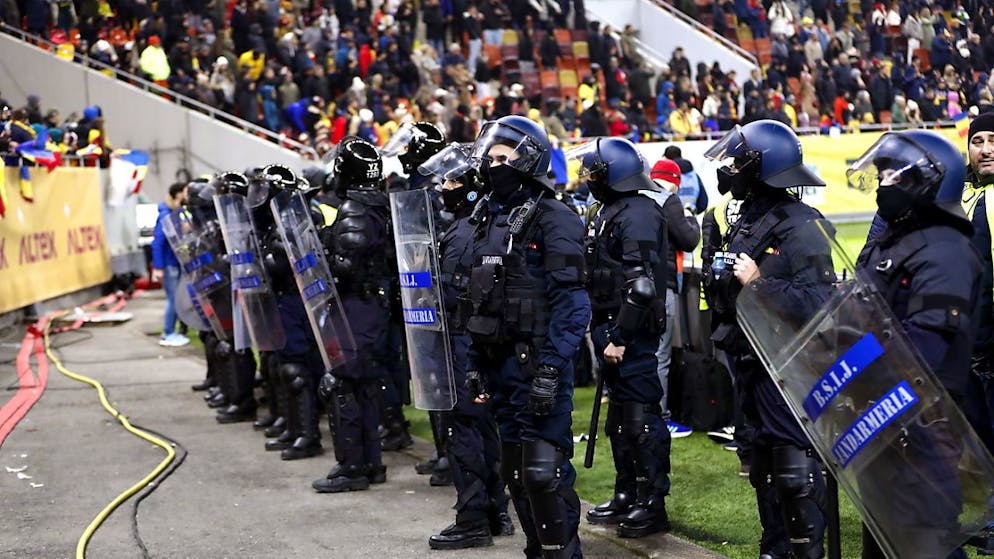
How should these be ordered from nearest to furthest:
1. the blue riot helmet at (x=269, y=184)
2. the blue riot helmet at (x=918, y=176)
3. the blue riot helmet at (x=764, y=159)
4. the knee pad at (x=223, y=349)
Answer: the blue riot helmet at (x=918, y=176) < the blue riot helmet at (x=764, y=159) < the blue riot helmet at (x=269, y=184) < the knee pad at (x=223, y=349)

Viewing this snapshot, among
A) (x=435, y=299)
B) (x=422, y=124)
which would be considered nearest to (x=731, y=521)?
(x=435, y=299)

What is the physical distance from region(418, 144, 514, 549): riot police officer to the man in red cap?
138 cm

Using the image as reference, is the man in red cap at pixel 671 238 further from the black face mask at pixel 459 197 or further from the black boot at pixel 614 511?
the black face mask at pixel 459 197

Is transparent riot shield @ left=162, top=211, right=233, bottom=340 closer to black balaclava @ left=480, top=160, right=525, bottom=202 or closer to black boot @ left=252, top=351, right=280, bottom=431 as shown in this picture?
black boot @ left=252, top=351, right=280, bottom=431

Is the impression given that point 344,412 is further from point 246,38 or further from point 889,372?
point 246,38

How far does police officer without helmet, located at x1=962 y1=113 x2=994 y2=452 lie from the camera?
558 centimetres

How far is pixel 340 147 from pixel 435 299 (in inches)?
63.2

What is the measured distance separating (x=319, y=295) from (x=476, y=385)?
2.61m

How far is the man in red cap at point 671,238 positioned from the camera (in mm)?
8203

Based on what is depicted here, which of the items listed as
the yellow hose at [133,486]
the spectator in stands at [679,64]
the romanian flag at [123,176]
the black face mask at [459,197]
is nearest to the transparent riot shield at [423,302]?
the black face mask at [459,197]

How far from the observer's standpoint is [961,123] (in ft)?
33.6

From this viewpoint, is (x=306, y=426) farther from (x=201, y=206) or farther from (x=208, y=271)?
(x=201, y=206)

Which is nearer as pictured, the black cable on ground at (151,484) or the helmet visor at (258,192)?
the black cable on ground at (151,484)

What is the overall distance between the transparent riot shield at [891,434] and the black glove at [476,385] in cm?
193
